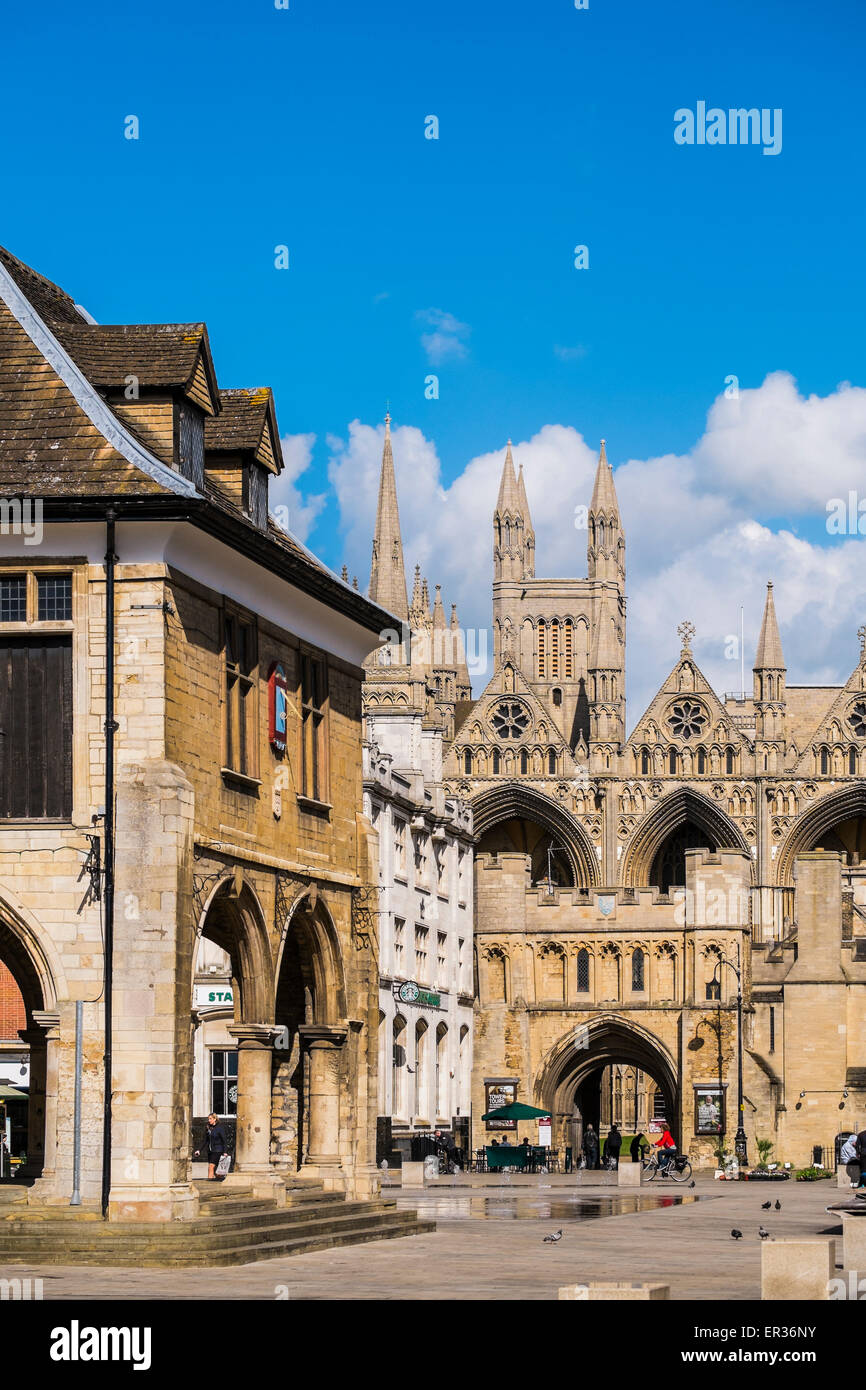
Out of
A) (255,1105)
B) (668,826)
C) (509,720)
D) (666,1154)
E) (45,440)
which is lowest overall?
(666,1154)

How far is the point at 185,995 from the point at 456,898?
5272 centimetres

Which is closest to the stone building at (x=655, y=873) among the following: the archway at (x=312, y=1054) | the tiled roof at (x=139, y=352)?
the archway at (x=312, y=1054)

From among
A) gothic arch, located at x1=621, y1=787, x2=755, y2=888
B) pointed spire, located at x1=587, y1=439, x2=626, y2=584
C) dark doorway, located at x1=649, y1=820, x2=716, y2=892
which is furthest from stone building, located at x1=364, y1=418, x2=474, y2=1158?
pointed spire, located at x1=587, y1=439, x2=626, y2=584

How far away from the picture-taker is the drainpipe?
2206 cm

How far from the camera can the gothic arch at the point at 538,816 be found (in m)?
110

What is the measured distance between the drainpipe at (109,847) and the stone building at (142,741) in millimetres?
40

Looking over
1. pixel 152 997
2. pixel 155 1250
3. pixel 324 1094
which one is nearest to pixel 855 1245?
pixel 155 1250

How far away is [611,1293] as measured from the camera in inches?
587

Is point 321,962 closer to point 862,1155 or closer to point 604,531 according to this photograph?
point 862,1155

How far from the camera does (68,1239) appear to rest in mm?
21484

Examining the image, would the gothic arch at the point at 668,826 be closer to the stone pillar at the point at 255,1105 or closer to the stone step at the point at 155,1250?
the stone pillar at the point at 255,1105

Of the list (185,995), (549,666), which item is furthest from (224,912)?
(549,666)

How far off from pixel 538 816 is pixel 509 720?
5065 millimetres

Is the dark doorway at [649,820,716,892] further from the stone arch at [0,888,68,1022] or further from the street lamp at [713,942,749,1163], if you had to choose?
the stone arch at [0,888,68,1022]
